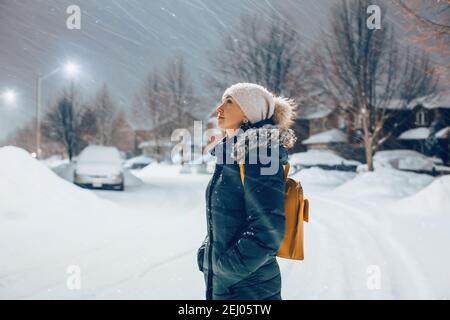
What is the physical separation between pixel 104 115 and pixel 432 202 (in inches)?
2143

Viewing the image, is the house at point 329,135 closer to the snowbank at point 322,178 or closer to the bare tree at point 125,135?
the snowbank at point 322,178

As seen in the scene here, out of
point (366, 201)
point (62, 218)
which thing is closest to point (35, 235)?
point (62, 218)

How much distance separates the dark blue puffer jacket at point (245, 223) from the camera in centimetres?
200

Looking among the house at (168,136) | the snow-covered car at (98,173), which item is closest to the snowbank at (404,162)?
the house at (168,136)

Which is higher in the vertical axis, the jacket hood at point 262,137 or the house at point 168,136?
the house at point 168,136

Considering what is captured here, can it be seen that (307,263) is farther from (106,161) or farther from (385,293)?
(106,161)

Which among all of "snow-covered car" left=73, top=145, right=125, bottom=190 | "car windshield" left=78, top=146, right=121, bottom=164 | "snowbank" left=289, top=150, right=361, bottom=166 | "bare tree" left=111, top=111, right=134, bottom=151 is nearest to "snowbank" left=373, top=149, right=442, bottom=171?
"snowbank" left=289, top=150, right=361, bottom=166

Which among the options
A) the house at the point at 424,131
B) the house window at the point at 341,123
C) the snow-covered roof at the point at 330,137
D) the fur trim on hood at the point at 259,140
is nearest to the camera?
the fur trim on hood at the point at 259,140

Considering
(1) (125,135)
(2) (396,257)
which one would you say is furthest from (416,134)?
(1) (125,135)

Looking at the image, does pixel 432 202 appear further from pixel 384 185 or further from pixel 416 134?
pixel 416 134

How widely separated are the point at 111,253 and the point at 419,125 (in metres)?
53.5

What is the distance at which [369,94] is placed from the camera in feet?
83.0

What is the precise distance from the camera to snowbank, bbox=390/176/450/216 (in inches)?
443

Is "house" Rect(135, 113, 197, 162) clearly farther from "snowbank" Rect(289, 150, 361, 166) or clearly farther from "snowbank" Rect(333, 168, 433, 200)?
"snowbank" Rect(333, 168, 433, 200)
